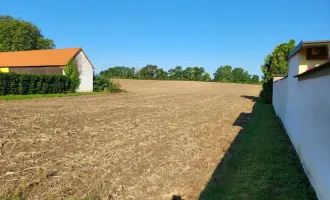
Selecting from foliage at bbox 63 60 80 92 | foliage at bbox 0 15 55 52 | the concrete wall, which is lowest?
the concrete wall

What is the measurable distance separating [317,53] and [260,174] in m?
4.13

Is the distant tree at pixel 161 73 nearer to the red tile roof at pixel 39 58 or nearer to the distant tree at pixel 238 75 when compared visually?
the distant tree at pixel 238 75

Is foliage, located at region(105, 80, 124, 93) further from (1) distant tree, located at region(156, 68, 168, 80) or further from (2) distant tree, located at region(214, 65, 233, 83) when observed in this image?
(2) distant tree, located at region(214, 65, 233, 83)

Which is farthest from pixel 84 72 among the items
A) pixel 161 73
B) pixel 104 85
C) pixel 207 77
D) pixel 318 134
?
pixel 207 77

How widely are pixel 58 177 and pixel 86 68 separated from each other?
106 ft

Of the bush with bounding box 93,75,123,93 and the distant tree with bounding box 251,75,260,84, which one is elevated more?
the distant tree with bounding box 251,75,260,84

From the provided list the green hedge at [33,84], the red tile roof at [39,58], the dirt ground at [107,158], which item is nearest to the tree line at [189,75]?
the red tile roof at [39,58]

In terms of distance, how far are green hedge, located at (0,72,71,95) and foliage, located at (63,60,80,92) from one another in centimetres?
75

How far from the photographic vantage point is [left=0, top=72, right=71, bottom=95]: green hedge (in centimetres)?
2359

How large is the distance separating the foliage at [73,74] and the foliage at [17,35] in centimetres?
3119

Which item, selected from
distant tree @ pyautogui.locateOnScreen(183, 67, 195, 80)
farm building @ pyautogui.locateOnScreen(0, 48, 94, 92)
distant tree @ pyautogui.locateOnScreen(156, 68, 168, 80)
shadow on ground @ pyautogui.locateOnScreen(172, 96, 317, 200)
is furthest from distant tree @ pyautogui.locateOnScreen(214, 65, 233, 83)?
shadow on ground @ pyautogui.locateOnScreen(172, 96, 317, 200)

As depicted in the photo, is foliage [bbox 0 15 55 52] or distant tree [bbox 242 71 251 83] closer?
foliage [bbox 0 15 55 52]

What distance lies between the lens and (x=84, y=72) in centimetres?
3522

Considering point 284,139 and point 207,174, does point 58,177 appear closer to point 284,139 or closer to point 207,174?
point 207,174
